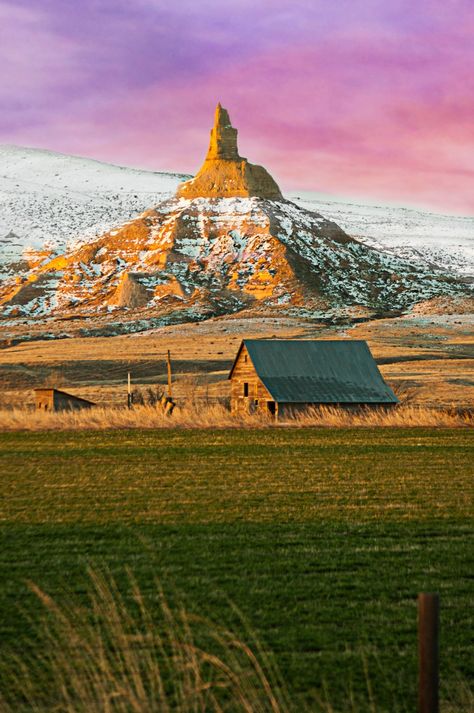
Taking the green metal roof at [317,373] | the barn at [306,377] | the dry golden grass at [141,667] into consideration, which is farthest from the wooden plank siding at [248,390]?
the dry golden grass at [141,667]

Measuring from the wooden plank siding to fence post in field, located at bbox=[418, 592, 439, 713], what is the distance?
4132cm

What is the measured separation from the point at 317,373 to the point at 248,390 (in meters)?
3.91

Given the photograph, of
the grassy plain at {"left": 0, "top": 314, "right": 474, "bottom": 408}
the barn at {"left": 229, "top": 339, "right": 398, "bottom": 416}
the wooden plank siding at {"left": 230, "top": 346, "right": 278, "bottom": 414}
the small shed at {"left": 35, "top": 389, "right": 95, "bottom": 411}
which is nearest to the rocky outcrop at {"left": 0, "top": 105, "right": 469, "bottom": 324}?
the grassy plain at {"left": 0, "top": 314, "right": 474, "bottom": 408}

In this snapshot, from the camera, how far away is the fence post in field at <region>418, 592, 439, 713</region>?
5.66m

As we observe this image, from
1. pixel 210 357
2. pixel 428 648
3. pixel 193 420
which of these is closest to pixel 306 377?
pixel 193 420

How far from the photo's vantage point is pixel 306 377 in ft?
159

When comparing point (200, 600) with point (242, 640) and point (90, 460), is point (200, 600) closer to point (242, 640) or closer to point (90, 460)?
point (242, 640)

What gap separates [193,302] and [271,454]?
382 feet

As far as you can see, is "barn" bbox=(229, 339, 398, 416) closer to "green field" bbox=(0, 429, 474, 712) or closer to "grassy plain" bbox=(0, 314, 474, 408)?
"grassy plain" bbox=(0, 314, 474, 408)

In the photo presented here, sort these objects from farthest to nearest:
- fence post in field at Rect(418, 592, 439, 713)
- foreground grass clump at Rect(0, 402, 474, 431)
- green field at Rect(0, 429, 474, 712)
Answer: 1. foreground grass clump at Rect(0, 402, 474, 431)
2. green field at Rect(0, 429, 474, 712)
3. fence post in field at Rect(418, 592, 439, 713)

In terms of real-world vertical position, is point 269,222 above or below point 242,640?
above

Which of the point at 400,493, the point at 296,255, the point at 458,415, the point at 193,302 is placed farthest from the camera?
the point at 296,255

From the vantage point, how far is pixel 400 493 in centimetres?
1983

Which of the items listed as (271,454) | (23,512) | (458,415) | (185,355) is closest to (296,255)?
(185,355)
